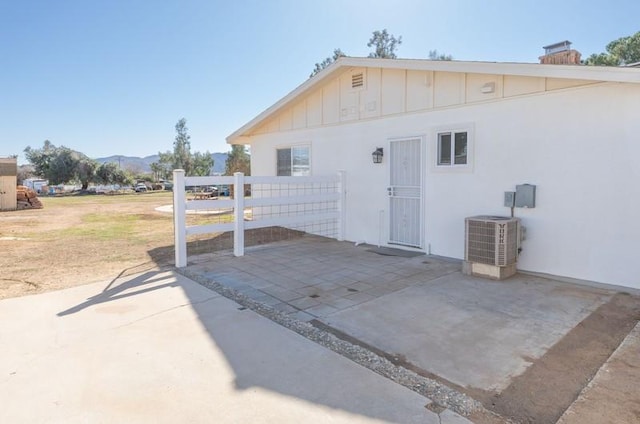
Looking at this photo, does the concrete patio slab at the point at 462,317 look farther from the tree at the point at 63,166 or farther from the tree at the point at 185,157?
the tree at the point at 63,166

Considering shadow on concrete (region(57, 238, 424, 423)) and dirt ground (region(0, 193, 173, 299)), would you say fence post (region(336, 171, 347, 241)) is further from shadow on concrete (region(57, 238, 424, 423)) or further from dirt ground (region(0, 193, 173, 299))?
shadow on concrete (region(57, 238, 424, 423))

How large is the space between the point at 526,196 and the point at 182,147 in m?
42.2

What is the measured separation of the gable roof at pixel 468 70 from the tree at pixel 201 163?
35.3 metres

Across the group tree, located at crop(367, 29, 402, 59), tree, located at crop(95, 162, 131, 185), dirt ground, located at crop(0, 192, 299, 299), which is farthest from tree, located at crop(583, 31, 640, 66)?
tree, located at crop(95, 162, 131, 185)

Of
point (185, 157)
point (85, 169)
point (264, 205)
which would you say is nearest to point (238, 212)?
point (264, 205)

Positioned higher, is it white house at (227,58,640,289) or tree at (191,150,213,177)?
tree at (191,150,213,177)

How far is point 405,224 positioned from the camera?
23.7 feet

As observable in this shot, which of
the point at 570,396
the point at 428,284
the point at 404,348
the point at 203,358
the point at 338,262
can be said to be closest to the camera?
the point at 570,396

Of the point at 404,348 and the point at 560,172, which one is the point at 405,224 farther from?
the point at 404,348

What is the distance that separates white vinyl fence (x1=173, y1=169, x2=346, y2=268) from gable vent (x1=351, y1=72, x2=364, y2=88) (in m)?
1.86

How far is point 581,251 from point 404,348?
3.49 m

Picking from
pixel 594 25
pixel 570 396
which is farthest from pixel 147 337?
pixel 594 25

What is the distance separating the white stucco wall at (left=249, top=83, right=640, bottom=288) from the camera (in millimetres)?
4629

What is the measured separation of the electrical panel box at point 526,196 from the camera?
538cm
